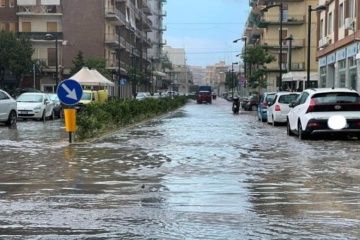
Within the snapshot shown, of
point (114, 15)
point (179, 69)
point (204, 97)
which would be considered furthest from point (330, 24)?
point (179, 69)

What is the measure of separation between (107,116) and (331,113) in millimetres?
7652

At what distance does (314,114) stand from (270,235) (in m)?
11.4

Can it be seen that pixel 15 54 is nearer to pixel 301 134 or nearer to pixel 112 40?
pixel 112 40

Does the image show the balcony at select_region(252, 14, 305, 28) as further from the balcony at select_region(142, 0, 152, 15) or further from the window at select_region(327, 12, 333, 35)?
the window at select_region(327, 12, 333, 35)

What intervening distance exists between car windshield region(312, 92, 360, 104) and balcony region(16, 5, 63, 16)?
5782 cm

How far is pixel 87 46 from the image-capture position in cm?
7075

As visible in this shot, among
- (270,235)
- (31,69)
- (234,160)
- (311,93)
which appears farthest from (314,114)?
(31,69)

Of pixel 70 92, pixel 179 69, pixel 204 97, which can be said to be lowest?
pixel 204 97

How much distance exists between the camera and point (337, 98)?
673 inches

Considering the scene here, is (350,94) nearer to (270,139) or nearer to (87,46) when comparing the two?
(270,139)

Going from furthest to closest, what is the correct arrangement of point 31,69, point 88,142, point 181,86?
point 181,86
point 31,69
point 88,142

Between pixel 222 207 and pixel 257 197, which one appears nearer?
pixel 222 207

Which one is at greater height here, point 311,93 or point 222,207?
point 311,93

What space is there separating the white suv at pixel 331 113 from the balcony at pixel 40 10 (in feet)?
190
